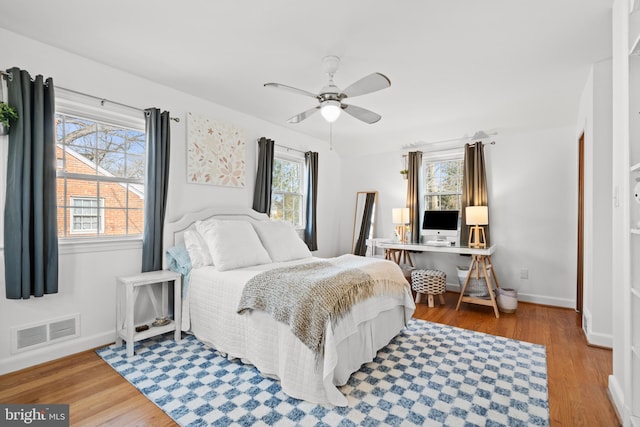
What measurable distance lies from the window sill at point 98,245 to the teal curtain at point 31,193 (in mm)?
168

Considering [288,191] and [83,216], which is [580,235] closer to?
[288,191]

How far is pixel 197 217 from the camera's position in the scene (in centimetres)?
336

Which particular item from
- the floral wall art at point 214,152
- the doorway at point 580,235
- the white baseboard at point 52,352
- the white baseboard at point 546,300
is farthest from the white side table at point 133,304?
the doorway at point 580,235

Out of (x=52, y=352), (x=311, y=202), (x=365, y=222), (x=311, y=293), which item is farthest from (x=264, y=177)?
(x=52, y=352)

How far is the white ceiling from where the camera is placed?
1997 millimetres

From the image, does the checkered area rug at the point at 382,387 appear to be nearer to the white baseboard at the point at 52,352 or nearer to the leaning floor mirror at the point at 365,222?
the white baseboard at the point at 52,352

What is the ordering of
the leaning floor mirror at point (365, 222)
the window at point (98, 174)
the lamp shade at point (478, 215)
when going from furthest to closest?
the leaning floor mirror at point (365, 222) → the lamp shade at point (478, 215) → the window at point (98, 174)

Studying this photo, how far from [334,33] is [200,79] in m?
1.50

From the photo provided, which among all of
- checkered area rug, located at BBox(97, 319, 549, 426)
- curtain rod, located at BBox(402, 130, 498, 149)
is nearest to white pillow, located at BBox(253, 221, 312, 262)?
checkered area rug, located at BBox(97, 319, 549, 426)

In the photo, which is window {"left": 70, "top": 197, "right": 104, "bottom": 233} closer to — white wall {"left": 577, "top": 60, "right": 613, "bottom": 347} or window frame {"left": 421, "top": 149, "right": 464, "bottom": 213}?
window frame {"left": 421, "top": 149, "right": 464, "bottom": 213}

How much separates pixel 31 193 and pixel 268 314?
1.95 m

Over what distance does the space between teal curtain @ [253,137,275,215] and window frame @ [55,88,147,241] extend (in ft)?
4.38

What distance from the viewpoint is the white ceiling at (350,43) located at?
6.55 feet

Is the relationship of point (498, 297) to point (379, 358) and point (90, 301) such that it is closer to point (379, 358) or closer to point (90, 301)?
point (379, 358)
